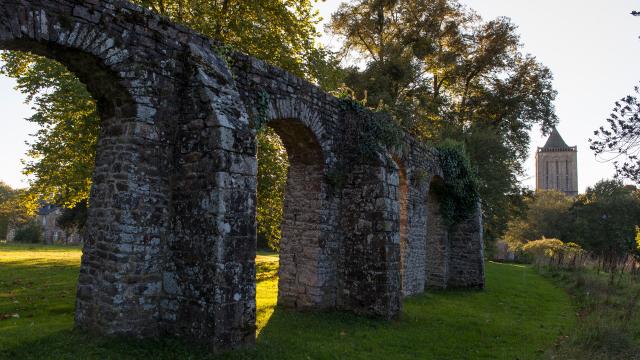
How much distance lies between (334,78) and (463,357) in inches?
465

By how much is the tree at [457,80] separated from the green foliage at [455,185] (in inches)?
242

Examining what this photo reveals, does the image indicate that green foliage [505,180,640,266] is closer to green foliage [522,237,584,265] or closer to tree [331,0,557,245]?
green foliage [522,237,584,265]

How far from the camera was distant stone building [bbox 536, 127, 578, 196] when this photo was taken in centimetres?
7644

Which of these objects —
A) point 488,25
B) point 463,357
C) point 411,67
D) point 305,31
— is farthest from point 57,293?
point 488,25

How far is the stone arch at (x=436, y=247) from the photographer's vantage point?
15.4 metres

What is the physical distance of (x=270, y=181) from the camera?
13.8 m

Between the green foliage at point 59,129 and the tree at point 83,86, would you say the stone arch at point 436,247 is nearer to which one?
the tree at point 83,86

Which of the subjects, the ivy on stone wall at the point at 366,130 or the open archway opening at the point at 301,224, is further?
the ivy on stone wall at the point at 366,130

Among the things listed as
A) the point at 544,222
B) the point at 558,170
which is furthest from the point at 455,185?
the point at 558,170

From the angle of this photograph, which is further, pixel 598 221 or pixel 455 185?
pixel 598 221

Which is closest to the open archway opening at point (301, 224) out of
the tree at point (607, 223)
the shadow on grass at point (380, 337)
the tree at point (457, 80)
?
the shadow on grass at point (380, 337)

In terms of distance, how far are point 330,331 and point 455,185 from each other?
9262 mm

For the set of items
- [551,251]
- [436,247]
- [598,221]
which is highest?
[598,221]

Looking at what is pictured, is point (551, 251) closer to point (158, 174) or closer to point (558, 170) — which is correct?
point (158, 174)
